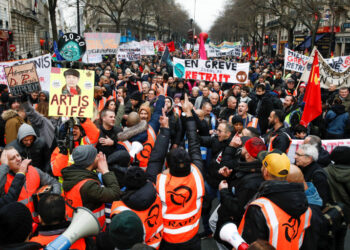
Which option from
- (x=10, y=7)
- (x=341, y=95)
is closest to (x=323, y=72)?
(x=341, y=95)

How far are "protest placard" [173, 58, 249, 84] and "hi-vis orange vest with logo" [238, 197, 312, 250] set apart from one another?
620 cm

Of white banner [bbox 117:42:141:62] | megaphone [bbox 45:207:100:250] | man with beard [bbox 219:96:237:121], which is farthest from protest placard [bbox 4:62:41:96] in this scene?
white banner [bbox 117:42:141:62]

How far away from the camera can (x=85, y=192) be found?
2.81m

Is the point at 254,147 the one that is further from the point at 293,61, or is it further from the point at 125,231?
the point at 293,61

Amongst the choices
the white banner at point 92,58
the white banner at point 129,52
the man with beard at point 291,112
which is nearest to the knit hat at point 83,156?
the man with beard at point 291,112

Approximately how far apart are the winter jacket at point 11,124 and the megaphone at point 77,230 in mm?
3513

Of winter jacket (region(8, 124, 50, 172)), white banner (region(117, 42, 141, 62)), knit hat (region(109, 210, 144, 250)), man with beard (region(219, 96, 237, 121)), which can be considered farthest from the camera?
white banner (region(117, 42, 141, 62))

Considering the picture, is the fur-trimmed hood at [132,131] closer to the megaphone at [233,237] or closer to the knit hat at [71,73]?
the knit hat at [71,73]

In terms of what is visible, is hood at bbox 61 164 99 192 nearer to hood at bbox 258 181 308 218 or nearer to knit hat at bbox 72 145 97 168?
knit hat at bbox 72 145 97 168

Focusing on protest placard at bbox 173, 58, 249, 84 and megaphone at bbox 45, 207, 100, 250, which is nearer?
megaphone at bbox 45, 207, 100, 250

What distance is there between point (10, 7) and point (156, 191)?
38.3 m

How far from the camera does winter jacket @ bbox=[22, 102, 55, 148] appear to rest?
507cm

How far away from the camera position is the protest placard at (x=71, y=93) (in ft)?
13.1

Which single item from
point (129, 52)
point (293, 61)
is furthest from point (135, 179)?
point (129, 52)
